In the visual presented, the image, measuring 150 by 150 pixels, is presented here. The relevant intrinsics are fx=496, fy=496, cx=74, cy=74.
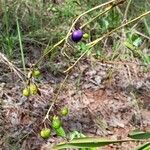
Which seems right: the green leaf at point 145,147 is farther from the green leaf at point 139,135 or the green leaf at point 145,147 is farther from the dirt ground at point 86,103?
the dirt ground at point 86,103

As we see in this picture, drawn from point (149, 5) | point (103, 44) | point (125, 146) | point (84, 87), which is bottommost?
point (125, 146)

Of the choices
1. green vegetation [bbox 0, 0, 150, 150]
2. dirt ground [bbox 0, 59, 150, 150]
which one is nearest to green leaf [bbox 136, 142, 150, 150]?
dirt ground [bbox 0, 59, 150, 150]

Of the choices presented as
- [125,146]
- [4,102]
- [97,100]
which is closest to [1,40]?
[4,102]

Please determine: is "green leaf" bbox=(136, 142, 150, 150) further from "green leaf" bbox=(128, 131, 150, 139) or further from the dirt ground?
the dirt ground

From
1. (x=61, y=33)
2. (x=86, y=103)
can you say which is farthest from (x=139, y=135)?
(x=61, y=33)

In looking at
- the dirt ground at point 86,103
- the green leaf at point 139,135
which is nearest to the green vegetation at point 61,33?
the dirt ground at point 86,103

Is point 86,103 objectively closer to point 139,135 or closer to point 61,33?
point 61,33

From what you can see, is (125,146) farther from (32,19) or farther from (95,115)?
(32,19)

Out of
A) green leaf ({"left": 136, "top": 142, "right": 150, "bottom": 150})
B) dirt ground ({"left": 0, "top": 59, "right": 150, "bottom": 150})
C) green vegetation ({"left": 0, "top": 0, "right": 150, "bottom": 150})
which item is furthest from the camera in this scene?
green vegetation ({"left": 0, "top": 0, "right": 150, "bottom": 150})
